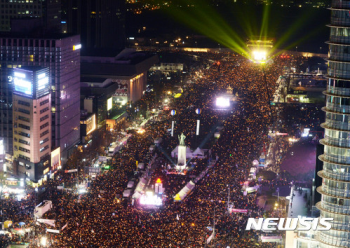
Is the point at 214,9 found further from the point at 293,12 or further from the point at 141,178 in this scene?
the point at 141,178

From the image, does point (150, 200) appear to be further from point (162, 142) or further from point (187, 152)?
point (162, 142)

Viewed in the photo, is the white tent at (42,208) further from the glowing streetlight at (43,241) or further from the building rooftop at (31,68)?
the building rooftop at (31,68)

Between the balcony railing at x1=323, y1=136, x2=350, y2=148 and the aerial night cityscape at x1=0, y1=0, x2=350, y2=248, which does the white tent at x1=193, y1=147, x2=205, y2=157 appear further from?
the balcony railing at x1=323, y1=136, x2=350, y2=148

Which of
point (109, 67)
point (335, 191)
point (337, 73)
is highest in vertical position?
point (337, 73)

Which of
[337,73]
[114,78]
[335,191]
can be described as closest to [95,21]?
[114,78]

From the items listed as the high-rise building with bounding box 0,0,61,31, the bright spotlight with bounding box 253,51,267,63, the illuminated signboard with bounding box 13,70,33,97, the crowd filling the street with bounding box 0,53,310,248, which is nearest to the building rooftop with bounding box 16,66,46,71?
the illuminated signboard with bounding box 13,70,33,97
